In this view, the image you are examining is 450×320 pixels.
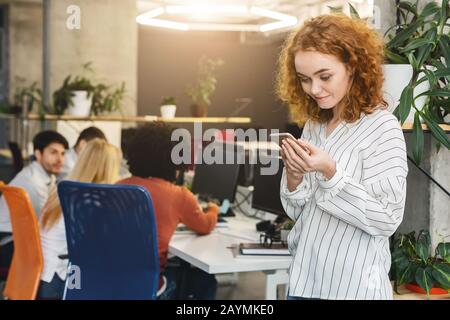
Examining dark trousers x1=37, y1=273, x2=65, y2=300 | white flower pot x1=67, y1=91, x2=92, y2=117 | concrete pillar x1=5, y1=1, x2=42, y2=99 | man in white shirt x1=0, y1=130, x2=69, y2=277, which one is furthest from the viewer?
concrete pillar x1=5, y1=1, x2=42, y2=99

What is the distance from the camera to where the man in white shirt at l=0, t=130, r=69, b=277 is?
362 cm

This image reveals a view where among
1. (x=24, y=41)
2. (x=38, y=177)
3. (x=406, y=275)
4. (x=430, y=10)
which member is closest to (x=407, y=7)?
(x=430, y=10)

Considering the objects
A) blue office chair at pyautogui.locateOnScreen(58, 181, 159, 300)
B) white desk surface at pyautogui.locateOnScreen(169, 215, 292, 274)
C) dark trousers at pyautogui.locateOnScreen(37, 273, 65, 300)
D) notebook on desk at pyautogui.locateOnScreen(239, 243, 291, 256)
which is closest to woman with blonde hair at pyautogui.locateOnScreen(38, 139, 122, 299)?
dark trousers at pyautogui.locateOnScreen(37, 273, 65, 300)

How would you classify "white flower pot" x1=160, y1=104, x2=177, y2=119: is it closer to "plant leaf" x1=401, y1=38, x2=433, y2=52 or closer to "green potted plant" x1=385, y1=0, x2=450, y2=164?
"green potted plant" x1=385, y1=0, x2=450, y2=164

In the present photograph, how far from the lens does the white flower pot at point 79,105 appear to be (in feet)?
17.7

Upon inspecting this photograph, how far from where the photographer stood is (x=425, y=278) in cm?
203

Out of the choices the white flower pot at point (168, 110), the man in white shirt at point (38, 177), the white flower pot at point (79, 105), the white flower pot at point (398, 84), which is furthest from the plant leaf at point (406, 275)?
the white flower pot at point (79, 105)

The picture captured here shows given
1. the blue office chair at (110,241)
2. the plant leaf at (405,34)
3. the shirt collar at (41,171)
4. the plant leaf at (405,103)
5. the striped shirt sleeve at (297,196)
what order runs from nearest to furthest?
1. the striped shirt sleeve at (297,196)
2. the plant leaf at (405,103)
3. the plant leaf at (405,34)
4. the blue office chair at (110,241)
5. the shirt collar at (41,171)

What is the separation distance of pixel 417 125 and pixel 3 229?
261cm

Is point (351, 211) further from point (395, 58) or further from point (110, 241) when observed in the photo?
point (110, 241)

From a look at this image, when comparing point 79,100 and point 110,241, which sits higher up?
point 79,100

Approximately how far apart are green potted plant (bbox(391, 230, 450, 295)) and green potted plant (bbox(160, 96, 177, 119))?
11.9 ft

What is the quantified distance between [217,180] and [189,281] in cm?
86

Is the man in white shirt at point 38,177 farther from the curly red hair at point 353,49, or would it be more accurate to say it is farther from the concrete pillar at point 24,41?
the concrete pillar at point 24,41
